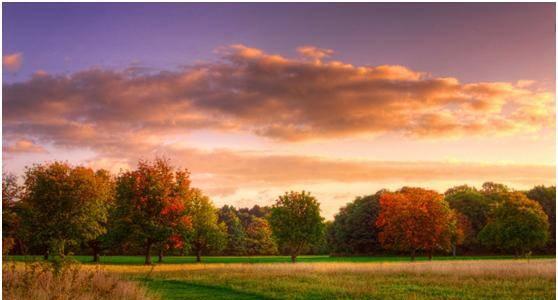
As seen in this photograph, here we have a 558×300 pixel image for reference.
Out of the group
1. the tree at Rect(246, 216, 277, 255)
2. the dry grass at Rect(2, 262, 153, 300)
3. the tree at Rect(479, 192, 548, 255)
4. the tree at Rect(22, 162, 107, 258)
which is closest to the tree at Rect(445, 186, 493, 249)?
the tree at Rect(479, 192, 548, 255)

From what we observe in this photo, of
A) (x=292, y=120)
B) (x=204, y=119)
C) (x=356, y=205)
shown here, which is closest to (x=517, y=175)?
(x=292, y=120)

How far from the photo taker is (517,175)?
23000 mm

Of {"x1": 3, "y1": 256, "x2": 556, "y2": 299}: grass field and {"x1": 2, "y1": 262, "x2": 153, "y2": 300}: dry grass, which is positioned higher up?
{"x1": 2, "y1": 262, "x2": 153, "y2": 300}: dry grass

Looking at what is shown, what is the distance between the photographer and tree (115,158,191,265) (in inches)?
2041

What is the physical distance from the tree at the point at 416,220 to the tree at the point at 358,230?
A: 26837 millimetres

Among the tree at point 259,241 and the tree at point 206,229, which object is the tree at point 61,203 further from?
the tree at point 259,241

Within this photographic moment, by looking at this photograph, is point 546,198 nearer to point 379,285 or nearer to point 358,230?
point 358,230

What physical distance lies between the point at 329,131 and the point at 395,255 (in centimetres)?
6343

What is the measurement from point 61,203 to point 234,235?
1866 inches

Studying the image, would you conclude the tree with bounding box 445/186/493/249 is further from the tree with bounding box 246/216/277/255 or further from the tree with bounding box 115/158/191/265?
the tree with bounding box 115/158/191/265

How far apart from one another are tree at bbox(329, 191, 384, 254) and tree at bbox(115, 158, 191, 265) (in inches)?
1700

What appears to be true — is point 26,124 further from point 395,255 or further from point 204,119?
point 395,255

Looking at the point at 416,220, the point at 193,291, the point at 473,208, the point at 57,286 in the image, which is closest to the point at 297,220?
the point at 416,220

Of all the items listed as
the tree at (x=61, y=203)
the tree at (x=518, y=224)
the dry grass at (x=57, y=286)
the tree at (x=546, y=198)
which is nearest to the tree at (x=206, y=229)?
the tree at (x=61, y=203)
